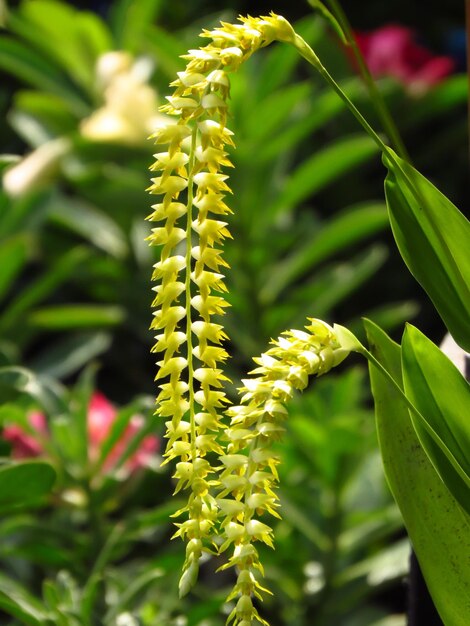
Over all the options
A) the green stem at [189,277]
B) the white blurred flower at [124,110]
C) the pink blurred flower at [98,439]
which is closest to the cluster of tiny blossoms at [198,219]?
the green stem at [189,277]

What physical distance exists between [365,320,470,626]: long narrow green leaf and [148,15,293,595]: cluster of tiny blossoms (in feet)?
0.29

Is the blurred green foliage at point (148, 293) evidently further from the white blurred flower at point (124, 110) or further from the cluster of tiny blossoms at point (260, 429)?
the cluster of tiny blossoms at point (260, 429)

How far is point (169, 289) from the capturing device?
365 millimetres

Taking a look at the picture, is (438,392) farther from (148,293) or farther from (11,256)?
(148,293)

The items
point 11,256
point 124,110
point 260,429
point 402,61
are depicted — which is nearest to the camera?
point 260,429

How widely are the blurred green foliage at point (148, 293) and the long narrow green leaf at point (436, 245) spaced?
235 millimetres

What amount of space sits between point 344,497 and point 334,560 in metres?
0.05

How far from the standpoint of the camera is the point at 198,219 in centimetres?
36

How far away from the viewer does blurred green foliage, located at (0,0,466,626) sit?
0.77m

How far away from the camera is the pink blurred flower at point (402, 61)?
123cm

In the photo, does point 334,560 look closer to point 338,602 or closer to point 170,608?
point 338,602

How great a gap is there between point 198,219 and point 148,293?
2.42 feet

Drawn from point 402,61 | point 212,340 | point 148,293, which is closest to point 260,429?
point 212,340

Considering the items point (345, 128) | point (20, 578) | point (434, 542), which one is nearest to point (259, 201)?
point (345, 128)
